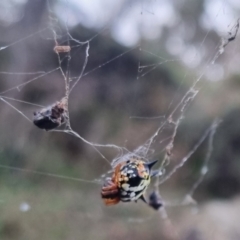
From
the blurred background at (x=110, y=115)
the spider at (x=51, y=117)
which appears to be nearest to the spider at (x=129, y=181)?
the spider at (x=51, y=117)

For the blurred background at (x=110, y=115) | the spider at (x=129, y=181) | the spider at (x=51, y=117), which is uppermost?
the blurred background at (x=110, y=115)

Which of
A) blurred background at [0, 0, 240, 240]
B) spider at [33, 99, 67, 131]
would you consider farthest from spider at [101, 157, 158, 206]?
blurred background at [0, 0, 240, 240]

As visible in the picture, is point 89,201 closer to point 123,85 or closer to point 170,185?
point 170,185

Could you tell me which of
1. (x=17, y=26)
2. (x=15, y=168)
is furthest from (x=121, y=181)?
(x=17, y=26)

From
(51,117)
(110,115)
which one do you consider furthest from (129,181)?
(110,115)

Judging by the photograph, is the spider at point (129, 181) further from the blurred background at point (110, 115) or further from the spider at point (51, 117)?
the blurred background at point (110, 115)

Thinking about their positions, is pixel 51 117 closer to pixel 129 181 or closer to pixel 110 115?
pixel 129 181

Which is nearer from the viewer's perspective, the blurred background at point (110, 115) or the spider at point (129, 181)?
the spider at point (129, 181)
